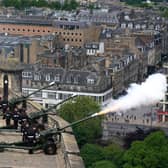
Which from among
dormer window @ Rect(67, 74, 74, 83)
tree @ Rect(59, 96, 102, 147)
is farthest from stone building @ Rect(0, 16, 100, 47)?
tree @ Rect(59, 96, 102, 147)

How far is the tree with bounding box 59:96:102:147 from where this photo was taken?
34100mm

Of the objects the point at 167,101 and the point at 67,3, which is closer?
the point at 167,101

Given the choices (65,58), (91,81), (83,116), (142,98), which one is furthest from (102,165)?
(65,58)

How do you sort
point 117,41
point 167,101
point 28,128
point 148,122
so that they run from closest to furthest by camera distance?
point 28,128 < point 148,122 < point 167,101 < point 117,41

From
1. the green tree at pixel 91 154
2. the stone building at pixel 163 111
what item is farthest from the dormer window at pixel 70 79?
the green tree at pixel 91 154

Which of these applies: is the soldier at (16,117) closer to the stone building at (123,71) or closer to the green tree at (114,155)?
the green tree at (114,155)

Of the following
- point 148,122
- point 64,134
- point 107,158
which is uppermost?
point 64,134

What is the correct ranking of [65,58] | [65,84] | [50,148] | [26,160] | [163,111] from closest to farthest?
1. [26,160]
2. [50,148]
3. [65,84]
4. [163,111]
5. [65,58]

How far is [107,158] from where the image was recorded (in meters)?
29.8

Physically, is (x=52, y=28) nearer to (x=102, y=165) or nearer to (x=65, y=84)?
(x=65, y=84)

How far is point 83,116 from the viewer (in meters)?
34.8

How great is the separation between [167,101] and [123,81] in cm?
791

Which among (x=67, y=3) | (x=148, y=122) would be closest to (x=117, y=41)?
(x=148, y=122)

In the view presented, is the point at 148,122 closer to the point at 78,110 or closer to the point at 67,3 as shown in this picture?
the point at 78,110
